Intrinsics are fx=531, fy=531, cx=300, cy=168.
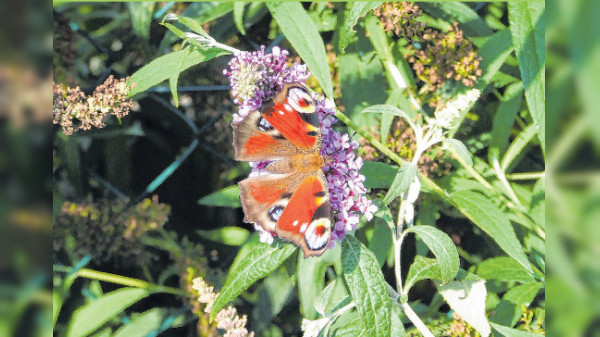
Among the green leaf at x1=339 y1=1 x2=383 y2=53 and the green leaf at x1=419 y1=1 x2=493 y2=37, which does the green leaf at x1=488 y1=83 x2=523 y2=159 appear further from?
the green leaf at x1=339 y1=1 x2=383 y2=53

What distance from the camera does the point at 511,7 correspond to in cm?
117

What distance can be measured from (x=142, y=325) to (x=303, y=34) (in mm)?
824

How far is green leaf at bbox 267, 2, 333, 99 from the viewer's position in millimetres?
1172

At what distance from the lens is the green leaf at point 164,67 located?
1203 millimetres

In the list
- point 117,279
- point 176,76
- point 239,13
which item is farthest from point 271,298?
point 239,13

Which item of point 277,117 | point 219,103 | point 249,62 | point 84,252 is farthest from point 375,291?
point 84,252

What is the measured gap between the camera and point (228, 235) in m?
1.37

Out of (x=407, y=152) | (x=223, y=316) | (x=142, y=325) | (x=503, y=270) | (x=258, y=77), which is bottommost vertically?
(x=142, y=325)

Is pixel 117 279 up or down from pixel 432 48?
down

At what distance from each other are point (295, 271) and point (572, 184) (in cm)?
63

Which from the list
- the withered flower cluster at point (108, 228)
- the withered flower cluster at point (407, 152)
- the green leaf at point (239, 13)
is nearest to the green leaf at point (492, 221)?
the withered flower cluster at point (407, 152)

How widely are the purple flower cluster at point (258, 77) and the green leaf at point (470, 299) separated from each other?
1.86 feet

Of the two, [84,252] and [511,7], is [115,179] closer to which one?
[84,252]

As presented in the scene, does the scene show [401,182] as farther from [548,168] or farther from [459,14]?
[459,14]
